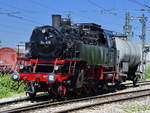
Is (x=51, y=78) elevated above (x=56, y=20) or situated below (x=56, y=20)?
below

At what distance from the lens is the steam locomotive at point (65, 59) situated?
11016mm

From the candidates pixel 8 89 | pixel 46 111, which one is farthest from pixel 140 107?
pixel 8 89

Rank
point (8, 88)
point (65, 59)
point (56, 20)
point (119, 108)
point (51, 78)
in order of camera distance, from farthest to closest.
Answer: point (8, 88) < point (56, 20) < point (65, 59) < point (51, 78) < point (119, 108)

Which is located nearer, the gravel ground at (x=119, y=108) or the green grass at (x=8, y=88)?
the gravel ground at (x=119, y=108)

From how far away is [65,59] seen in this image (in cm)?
1095

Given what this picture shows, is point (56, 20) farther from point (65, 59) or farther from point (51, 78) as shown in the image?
point (51, 78)

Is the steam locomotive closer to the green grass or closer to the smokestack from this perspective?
the smokestack

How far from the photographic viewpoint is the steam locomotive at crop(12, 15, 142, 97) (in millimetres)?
11016

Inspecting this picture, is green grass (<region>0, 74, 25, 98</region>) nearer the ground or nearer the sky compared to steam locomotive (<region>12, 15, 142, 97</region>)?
nearer the ground

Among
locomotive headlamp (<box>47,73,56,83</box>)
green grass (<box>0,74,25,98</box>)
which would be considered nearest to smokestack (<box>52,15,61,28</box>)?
locomotive headlamp (<box>47,73,56,83</box>)

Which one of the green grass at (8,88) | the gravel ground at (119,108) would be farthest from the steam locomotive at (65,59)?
the green grass at (8,88)

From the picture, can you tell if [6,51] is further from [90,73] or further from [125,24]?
[125,24]

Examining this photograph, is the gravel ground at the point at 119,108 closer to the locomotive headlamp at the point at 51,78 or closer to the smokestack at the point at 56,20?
the locomotive headlamp at the point at 51,78

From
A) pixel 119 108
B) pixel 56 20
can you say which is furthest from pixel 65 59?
pixel 56 20
